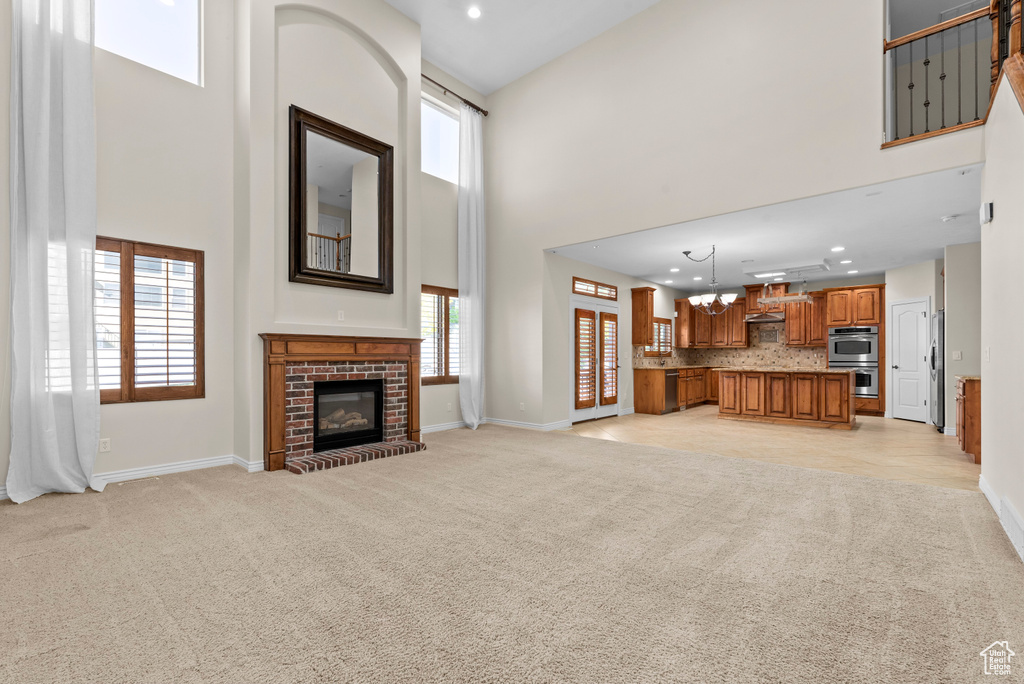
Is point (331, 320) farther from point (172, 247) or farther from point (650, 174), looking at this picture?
point (650, 174)

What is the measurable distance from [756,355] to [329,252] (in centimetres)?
965

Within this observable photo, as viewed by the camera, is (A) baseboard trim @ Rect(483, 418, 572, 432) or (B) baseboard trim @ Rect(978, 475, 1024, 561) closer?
Result: (B) baseboard trim @ Rect(978, 475, 1024, 561)

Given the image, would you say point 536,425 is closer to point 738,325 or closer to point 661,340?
point 661,340

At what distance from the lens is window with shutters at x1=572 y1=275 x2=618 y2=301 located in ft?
25.5

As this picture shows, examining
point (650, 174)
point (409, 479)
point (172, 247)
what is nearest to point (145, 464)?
point (172, 247)

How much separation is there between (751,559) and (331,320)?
14.5 ft

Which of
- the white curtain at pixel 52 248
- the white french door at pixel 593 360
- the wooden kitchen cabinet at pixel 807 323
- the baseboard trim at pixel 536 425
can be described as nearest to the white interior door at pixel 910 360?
the wooden kitchen cabinet at pixel 807 323

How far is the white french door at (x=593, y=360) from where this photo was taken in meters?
7.72

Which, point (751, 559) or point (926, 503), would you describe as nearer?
point (751, 559)

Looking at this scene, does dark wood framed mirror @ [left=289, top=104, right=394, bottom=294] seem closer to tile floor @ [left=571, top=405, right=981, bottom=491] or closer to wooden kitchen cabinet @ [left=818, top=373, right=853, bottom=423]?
tile floor @ [left=571, top=405, right=981, bottom=491]

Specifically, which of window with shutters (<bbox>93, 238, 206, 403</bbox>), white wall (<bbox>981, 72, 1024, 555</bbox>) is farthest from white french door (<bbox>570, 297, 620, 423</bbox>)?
window with shutters (<bbox>93, 238, 206, 403</bbox>)

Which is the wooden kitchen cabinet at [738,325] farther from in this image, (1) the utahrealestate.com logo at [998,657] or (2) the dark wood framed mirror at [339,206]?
(1) the utahrealestate.com logo at [998,657]

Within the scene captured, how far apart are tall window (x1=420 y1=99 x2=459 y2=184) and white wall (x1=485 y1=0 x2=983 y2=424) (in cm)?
65

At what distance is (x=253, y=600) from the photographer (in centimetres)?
209
